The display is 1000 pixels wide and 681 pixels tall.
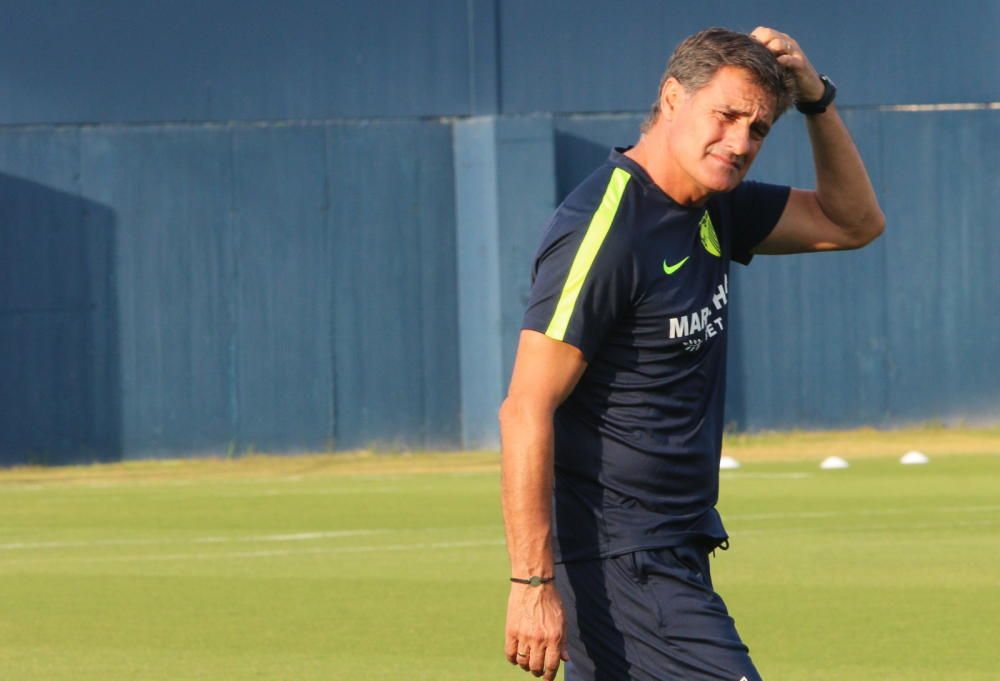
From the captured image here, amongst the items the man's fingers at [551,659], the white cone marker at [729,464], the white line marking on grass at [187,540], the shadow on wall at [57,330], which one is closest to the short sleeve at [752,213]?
the man's fingers at [551,659]

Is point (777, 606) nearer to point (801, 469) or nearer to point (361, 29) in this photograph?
point (801, 469)

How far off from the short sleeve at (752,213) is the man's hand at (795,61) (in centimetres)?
25

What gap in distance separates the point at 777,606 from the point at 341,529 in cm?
538

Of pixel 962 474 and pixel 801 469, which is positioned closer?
pixel 962 474

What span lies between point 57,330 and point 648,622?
827 inches

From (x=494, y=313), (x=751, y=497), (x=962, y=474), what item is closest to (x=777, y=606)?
(x=751, y=497)

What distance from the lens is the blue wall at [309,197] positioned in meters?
25.1

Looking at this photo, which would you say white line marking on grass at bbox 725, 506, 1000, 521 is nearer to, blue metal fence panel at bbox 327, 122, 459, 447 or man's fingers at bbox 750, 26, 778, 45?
blue metal fence panel at bbox 327, 122, 459, 447

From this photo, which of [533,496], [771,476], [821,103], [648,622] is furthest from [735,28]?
[533,496]

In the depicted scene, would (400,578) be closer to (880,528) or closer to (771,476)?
(880,528)

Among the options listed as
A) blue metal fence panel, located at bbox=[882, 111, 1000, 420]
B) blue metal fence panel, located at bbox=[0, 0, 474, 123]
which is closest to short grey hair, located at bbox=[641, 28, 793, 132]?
blue metal fence panel, located at bbox=[0, 0, 474, 123]

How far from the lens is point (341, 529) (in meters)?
15.6

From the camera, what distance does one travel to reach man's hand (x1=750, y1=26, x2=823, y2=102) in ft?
16.4

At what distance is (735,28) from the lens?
26203 mm
